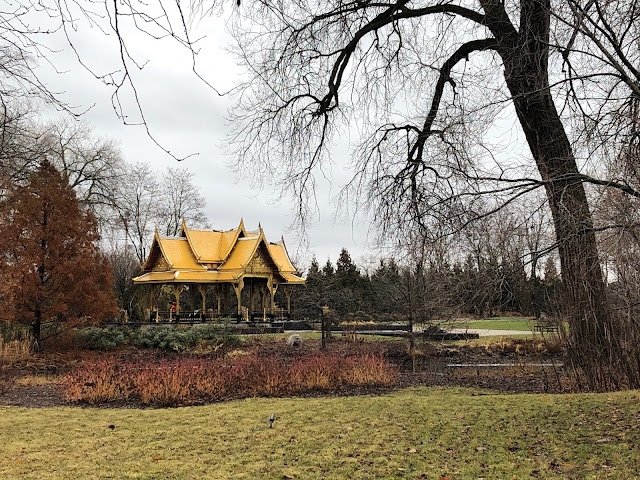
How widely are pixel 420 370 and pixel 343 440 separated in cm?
812

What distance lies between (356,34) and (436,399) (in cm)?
612

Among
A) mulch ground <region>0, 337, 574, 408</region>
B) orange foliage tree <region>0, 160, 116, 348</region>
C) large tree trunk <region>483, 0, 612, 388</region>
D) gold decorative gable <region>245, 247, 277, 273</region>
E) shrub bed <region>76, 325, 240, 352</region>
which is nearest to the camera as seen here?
large tree trunk <region>483, 0, 612, 388</region>

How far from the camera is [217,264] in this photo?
29.9 m

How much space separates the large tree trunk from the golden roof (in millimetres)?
21053

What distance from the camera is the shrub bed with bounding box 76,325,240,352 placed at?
56.9ft

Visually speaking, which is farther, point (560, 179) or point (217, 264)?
point (217, 264)

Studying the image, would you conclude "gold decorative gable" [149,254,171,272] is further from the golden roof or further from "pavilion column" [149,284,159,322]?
"pavilion column" [149,284,159,322]

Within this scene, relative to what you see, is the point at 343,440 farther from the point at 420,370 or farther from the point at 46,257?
the point at 46,257

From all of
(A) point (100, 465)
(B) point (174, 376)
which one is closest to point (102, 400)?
(B) point (174, 376)

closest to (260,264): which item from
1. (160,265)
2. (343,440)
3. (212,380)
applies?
(160,265)

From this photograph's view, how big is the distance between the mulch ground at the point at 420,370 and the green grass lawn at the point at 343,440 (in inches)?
69.3

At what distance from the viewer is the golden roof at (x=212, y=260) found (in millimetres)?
28016

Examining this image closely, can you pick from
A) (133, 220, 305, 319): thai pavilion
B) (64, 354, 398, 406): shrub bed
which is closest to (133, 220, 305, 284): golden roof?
(133, 220, 305, 319): thai pavilion

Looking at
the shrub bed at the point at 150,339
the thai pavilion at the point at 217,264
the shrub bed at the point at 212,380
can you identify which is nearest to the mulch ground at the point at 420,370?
the shrub bed at the point at 212,380
